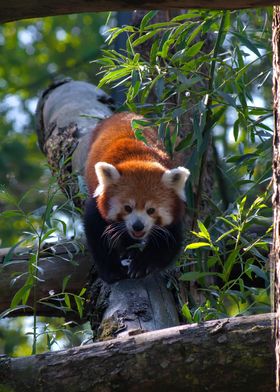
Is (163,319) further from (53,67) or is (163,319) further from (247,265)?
(53,67)

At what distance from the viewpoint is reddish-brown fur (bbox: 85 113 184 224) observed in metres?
→ 4.41

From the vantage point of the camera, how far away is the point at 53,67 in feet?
41.0

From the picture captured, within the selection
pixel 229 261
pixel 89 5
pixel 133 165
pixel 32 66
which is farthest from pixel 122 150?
pixel 32 66

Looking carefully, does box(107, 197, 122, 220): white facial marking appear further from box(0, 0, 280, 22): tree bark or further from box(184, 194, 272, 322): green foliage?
box(0, 0, 280, 22): tree bark

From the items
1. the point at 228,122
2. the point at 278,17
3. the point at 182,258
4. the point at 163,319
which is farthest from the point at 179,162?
the point at 228,122

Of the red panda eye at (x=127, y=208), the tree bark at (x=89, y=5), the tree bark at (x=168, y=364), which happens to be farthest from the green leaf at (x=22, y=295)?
the tree bark at (x=89, y=5)

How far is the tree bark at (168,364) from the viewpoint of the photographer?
2.25 meters

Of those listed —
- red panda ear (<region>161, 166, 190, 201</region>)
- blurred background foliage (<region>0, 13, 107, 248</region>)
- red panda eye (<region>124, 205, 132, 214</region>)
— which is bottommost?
red panda eye (<region>124, 205, 132, 214</region>)

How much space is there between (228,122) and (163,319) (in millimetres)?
6462

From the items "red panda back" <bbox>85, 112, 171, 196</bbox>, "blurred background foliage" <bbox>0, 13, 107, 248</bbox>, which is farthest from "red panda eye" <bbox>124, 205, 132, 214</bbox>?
"blurred background foliage" <bbox>0, 13, 107, 248</bbox>

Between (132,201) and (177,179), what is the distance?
1.07 ft

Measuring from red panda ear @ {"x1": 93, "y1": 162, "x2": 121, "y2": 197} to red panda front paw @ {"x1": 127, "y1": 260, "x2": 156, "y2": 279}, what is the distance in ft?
1.73

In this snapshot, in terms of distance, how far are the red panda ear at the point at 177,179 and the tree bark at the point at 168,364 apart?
1886 mm

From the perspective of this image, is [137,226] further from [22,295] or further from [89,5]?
[89,5]
